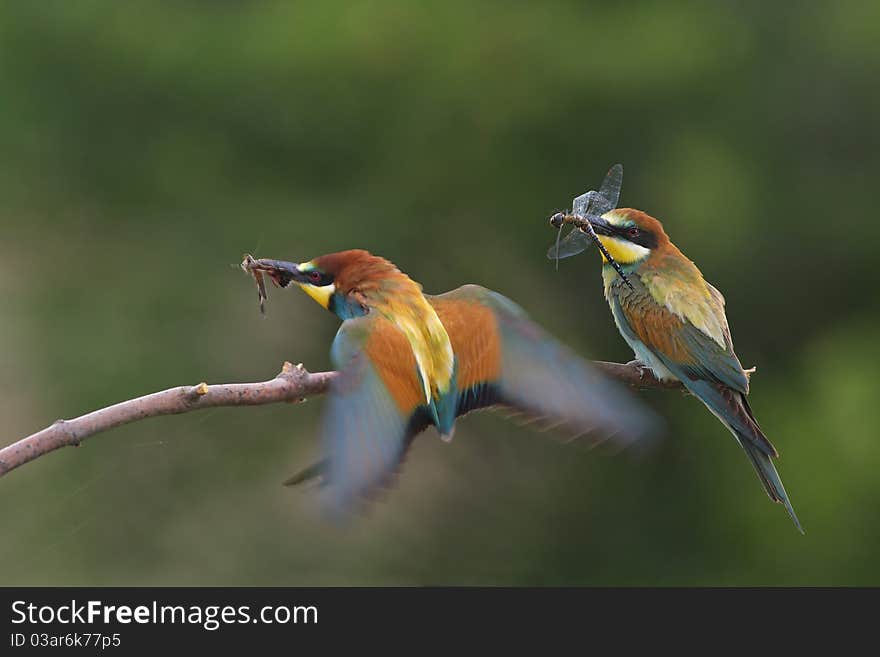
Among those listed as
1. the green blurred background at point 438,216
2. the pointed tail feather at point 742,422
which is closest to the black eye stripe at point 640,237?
the pointed tail feather at point 742,422

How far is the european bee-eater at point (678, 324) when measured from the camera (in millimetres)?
2043

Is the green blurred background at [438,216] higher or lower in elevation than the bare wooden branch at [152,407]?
higher

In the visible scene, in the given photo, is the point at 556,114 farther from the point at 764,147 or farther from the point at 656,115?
the point at 764,147

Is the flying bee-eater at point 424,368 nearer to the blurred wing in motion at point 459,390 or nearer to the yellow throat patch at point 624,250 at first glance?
the blurred wing in motion at point 459,390

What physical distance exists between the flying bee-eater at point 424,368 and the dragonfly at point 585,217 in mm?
222

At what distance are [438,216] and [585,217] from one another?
326 centimetres

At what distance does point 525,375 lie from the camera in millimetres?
1560

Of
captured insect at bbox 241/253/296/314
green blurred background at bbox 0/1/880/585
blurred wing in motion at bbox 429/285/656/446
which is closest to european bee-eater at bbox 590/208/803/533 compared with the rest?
blurred wing in motion at bbox 429/285/656/446

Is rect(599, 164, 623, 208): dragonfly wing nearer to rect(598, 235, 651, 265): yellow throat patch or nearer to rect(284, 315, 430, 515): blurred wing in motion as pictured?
rect(598, 235, 651, 265): yellow throat patch

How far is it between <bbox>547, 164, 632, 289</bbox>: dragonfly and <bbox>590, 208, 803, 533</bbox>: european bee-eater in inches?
0.9

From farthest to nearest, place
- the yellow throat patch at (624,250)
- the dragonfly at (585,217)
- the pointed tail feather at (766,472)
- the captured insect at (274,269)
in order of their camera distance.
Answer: the yellow throat patch at (624,250)
the pointed tail feather at (766,472)
the dragonfly at (585,217)
the captured insect at (274,269)

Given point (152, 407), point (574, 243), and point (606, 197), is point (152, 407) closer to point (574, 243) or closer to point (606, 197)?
point (574, 243)

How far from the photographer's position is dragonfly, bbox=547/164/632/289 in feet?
6.11

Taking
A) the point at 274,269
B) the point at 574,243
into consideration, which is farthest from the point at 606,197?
→ the point at 274,269
